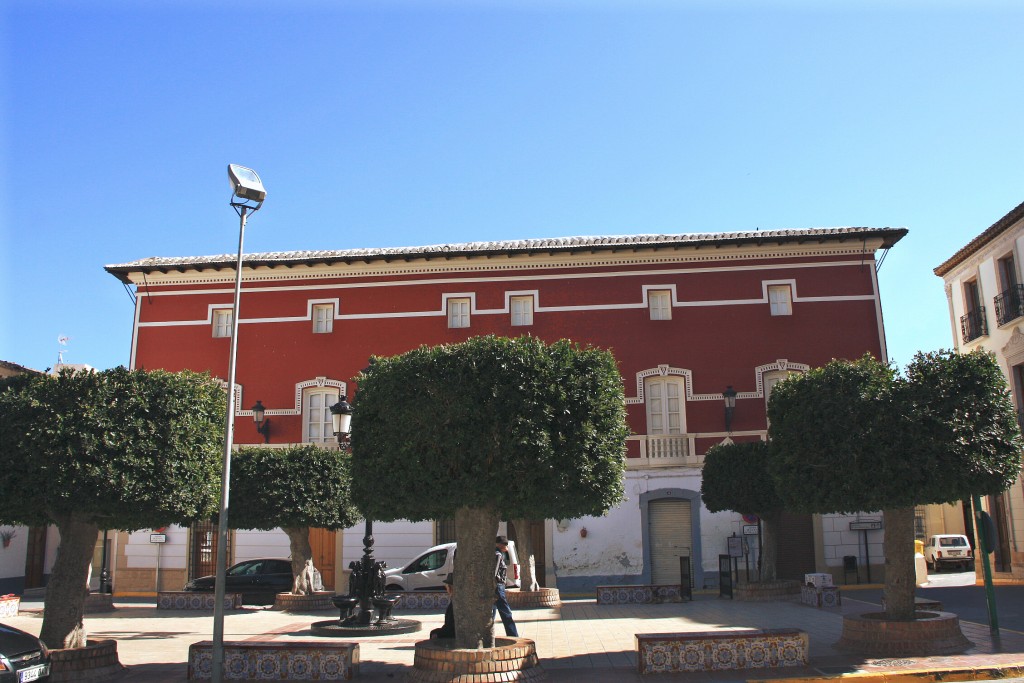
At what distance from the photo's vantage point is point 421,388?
33.3 ft

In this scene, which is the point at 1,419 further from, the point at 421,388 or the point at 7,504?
the point at 421,388

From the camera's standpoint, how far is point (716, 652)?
1046 cm

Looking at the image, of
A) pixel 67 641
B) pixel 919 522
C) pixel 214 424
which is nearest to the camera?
pixel 67 641

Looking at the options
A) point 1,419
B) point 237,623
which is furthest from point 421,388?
point 237,623

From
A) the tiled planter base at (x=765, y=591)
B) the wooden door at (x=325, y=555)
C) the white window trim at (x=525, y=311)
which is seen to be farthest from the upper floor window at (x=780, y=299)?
the wooden door at (x=325, y=555)

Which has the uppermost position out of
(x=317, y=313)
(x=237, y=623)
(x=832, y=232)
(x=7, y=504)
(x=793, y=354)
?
(x=832, y=232)

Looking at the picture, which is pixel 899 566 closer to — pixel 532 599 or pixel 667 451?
pixel 532 599

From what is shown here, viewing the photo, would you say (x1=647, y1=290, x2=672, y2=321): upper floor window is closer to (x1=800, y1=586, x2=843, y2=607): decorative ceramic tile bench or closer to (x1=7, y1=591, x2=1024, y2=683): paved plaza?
(x1=7, y1=591, x2=1024, y2=683): paved plaza

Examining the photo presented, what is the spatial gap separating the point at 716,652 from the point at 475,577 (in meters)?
3.20

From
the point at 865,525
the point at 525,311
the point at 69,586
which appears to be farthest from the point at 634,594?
the point at 69,586

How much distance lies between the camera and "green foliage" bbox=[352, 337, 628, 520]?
9.80 meters

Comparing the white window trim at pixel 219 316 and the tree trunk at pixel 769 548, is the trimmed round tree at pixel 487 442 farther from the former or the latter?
the white window trim at pixel 219 316

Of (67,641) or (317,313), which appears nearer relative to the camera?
(67,641)

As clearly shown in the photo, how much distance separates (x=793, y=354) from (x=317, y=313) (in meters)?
14.2
